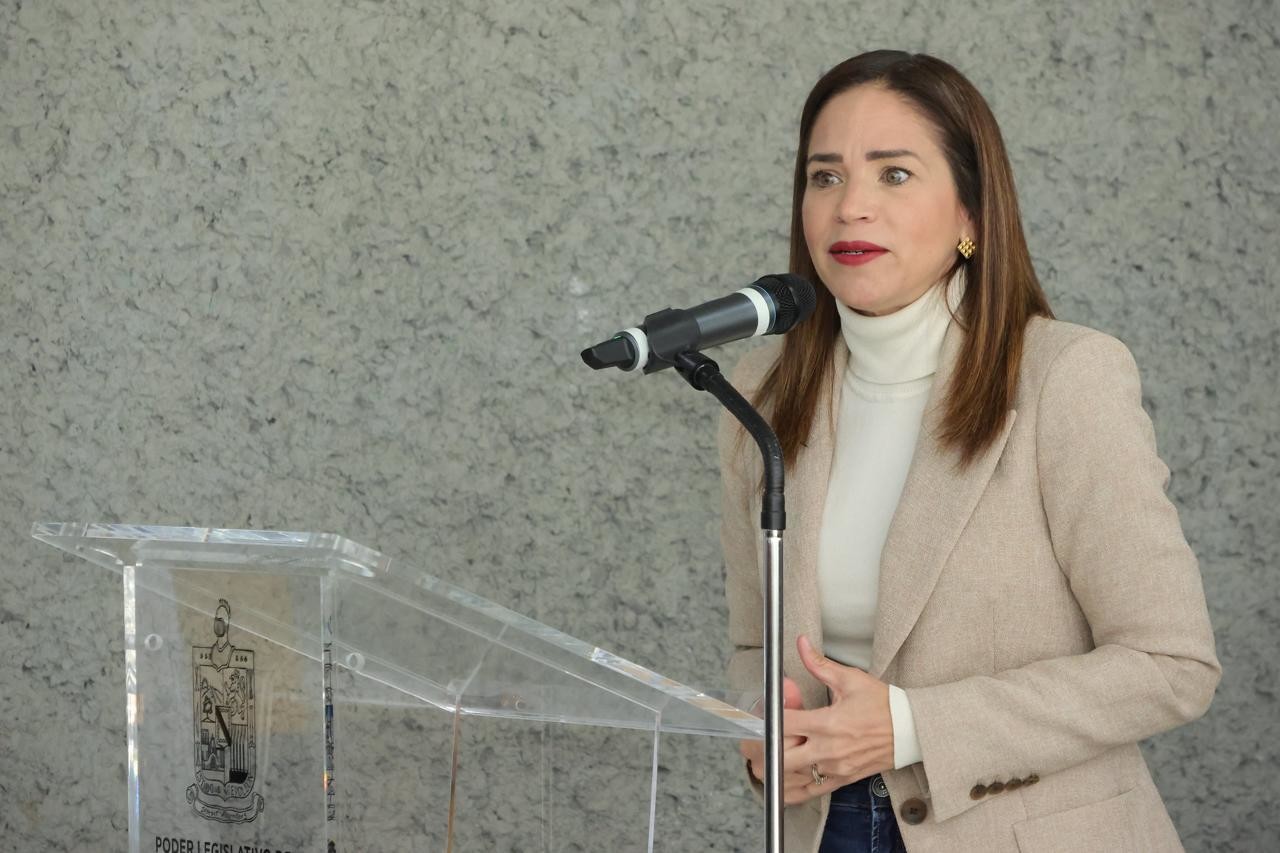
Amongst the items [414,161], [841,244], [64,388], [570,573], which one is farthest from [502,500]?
[841,244]

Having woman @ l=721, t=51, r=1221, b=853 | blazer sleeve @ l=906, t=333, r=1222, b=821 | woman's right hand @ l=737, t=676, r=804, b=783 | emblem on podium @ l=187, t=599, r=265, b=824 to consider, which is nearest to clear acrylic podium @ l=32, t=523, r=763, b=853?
emblem on podium @ l=187, t=599, r=265, b=824

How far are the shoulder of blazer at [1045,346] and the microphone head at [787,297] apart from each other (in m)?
0.40

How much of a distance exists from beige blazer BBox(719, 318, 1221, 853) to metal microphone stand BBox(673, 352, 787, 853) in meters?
0.28

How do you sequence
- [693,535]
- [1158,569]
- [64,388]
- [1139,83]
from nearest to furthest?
[1158,569]
[1139,83]
[693,535]
[64,388]

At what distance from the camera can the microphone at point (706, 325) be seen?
1101 mm

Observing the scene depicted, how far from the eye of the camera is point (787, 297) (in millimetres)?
1188

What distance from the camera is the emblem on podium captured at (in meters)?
1.14

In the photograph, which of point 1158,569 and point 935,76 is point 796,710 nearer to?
point 1158,569

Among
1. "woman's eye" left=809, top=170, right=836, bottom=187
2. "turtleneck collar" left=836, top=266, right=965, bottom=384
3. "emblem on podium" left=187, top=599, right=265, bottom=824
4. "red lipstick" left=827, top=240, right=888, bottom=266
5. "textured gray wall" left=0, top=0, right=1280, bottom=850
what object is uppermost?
"textured gray wall" left=0, top=0, right=1280, bottom=850

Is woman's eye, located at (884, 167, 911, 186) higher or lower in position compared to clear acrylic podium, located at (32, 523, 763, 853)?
higher

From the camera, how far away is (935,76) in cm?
161

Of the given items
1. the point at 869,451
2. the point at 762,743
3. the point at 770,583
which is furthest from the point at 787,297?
the point at 869,451

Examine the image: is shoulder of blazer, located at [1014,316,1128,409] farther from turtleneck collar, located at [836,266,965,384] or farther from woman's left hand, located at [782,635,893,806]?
woman's left hand, located at [782,635,893,806]

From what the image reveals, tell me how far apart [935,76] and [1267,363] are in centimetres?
119
